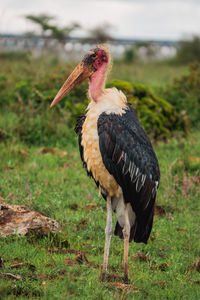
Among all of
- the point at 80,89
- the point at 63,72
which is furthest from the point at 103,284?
the point at 63,72

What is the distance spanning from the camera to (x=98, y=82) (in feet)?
13.5

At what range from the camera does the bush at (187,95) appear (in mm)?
10203

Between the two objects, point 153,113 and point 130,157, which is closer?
point 130,157

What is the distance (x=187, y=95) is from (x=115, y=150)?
6.92 metres

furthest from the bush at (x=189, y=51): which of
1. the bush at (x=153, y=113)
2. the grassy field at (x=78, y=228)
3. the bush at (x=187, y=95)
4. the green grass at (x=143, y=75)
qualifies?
the grassy field at (x=78, y=228)

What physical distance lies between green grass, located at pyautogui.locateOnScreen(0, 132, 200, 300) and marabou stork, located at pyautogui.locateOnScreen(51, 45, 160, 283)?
1.02ft

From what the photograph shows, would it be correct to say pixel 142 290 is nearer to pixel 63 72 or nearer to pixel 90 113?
pixel 90 113

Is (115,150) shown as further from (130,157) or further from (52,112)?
(52,112)

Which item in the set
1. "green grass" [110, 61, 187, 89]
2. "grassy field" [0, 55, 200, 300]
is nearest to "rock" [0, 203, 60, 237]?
"grassy field" [0, 55, 200, 300]

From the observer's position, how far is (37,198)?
5629mm

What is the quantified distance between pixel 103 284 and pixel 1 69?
999 centimetres

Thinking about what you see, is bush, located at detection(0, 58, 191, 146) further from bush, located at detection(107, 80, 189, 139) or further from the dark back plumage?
the dark back plumage

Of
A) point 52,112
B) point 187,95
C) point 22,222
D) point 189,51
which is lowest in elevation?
point 22,222

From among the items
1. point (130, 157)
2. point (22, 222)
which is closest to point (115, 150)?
point (130, 157)
